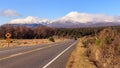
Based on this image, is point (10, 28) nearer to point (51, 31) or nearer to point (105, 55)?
point (51, 31)

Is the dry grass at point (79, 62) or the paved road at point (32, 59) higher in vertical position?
the paved road at point (32, 59)

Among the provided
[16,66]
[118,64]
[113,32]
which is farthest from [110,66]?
[113,32]

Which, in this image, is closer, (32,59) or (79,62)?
(79,62)

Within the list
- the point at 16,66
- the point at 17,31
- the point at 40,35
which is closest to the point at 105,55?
the point at 16,66

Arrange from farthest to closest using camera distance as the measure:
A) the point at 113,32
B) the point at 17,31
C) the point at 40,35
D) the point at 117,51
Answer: the point at 40,35 → the point at 17,31 → the point at 113,32 → the point at 117,51

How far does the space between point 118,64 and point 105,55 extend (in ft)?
12.4

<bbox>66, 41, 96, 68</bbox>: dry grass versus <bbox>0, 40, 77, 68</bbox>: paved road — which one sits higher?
<bbox>0, 40, 77, 68</bbox>: paved road

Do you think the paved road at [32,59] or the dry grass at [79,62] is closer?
the paved road at [32,59]

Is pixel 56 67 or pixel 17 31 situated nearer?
pixel 56 67

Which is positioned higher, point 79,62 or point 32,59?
point 32,59

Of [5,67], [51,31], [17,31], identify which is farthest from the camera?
[51,31]

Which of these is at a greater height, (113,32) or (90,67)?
(113,32)

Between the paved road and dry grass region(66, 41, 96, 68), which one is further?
dry grass region(66, 41, 96, 68)

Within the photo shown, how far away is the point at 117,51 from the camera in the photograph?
714 inches
